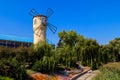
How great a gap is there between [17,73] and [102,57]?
26.9 meters

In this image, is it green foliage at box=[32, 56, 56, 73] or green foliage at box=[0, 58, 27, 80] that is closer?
green foliage at box=[0, 58, 27, 80]

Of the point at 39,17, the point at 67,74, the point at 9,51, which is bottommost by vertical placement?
the point at 67,74

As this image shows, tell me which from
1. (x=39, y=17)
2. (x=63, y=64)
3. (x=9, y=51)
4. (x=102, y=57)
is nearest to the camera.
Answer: (x=9, y=51)

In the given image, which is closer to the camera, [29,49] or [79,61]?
[29,49]

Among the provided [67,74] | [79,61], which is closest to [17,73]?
[67,74]

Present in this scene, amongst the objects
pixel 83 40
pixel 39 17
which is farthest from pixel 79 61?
pixel 39 17

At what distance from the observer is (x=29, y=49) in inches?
1597

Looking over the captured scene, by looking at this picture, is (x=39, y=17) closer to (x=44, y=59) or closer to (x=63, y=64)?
(x=63, y=64)

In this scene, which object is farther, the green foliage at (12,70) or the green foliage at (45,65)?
the green foliage at (45,65)

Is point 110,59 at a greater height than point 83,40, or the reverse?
point 83,40

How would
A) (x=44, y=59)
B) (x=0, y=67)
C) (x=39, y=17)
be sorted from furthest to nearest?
(x=39, y=17) < (x=44, y=59) < (x=0, y=67)

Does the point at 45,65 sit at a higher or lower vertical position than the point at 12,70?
higher

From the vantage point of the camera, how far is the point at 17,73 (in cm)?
3125

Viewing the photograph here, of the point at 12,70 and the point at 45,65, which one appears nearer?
the point at 12,70
